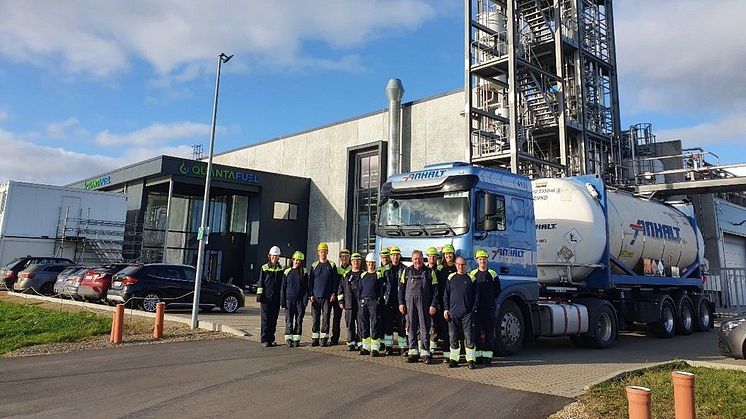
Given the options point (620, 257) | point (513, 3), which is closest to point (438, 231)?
point (620, 257)

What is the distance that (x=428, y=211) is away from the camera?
9805 millimetres

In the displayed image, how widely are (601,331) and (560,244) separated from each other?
7.13ft

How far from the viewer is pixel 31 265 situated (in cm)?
2164

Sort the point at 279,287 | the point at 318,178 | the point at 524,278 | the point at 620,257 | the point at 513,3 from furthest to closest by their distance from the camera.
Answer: the point at 318,178, the point at 513,3, the point at 620,257, the point at 279,287, the point at 524,278

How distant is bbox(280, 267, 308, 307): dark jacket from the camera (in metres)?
10.7

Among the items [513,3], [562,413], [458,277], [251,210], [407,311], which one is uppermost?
[513,3]

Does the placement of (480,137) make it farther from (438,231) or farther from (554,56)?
(438,231)

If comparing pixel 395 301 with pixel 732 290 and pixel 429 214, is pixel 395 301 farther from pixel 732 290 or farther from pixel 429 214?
pixel 732 290

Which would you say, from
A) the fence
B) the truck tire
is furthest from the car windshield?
the fence

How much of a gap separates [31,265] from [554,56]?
83.4 ft

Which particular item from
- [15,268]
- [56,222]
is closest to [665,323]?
[15,268]

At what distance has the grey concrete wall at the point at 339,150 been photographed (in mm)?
30109

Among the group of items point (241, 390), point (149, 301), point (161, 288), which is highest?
point (161, 288)

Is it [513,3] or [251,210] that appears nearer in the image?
[513,3]
